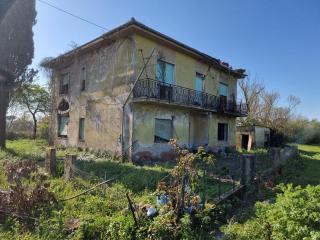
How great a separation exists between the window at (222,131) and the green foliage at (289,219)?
626 inches

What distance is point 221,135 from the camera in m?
20.9

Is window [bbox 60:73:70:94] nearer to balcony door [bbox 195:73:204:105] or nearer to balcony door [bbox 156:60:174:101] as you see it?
balcony door [bbox 156:60:174:101]

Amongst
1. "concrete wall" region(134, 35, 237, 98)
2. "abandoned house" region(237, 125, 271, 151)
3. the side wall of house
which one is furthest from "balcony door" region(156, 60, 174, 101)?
"abandoned house" region(237, 125, 271, 151)

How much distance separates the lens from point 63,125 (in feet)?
62.7

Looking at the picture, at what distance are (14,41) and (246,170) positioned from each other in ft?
51.9

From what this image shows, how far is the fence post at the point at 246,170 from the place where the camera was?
794cm

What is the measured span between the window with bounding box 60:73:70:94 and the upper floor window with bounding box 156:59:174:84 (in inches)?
288

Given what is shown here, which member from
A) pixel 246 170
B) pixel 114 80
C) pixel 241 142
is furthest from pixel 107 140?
pixel 241 142

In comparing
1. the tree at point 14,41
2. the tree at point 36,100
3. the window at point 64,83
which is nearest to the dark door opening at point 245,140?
the window at point 64,83

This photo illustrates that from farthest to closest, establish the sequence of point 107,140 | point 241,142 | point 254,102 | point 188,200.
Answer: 1. point 254,102
2. point 241,142
3. point 107,140
4. point 188,200

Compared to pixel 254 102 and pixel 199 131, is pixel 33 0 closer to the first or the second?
pixel 199 131

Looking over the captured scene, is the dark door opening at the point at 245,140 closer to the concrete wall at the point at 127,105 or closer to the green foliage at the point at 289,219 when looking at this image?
the concrete wall at the point at 127,105

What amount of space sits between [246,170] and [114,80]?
9.16 m

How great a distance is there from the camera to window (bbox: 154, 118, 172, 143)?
14862 mm
